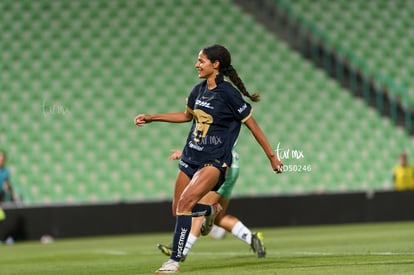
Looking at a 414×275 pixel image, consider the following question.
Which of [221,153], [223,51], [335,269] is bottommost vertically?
[335,269]

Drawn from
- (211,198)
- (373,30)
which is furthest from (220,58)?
(373,30)

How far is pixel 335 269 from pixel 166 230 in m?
11.6

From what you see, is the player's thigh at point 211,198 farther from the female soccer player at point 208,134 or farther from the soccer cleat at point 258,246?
the female soccer player at point 208,134

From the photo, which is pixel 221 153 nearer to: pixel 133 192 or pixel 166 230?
pixel 166 230

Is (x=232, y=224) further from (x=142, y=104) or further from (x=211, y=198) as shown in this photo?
(x=142, y=104)

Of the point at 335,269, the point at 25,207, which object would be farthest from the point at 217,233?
the point at 335,269

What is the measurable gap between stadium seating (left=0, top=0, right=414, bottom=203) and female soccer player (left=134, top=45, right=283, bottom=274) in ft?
38.3

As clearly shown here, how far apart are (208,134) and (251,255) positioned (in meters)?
3.11

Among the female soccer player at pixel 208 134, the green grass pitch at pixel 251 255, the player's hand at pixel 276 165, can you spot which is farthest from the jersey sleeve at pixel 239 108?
the green grass pitch at pixel 251 255

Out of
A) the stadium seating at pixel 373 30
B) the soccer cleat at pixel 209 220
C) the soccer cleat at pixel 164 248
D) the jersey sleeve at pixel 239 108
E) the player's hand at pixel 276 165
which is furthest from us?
the stadium seating at pixel 373 30

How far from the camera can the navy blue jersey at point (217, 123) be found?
30.6 ft

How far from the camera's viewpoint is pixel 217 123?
9.40 metres

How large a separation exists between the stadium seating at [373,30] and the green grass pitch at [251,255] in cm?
672

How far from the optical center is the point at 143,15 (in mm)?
24484
